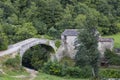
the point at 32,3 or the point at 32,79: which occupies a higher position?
the point at 32,3

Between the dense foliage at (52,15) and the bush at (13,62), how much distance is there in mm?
23581

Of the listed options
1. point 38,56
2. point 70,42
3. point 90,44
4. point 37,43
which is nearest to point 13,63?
point 37,43

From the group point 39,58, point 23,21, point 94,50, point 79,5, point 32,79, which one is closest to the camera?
point 32,79

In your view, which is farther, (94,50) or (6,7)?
(6,7)

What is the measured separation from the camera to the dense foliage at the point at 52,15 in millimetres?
75312

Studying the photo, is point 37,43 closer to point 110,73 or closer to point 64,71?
point 64,71

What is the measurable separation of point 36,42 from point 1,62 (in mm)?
8498

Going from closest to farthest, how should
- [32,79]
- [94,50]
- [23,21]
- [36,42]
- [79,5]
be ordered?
[32,79]
[94,50]
[36,42]
[23,21]
[79,5]

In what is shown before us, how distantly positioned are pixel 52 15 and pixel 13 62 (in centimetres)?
3821

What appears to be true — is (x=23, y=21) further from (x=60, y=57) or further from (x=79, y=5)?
(x=60, y=57)

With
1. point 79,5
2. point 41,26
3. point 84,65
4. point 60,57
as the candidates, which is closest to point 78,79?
point 84,65

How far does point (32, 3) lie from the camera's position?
81000mm

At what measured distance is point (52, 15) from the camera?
8138 centimetres

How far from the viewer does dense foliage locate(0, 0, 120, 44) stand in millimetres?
75312
